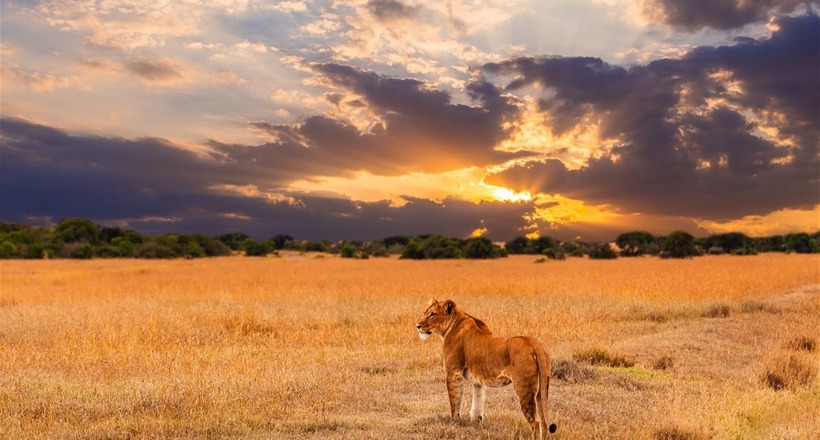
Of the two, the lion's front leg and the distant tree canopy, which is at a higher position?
the distant tree canopy

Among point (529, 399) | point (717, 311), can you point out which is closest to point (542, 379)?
point (529, 399)

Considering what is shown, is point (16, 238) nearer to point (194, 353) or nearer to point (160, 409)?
point (194, 353)

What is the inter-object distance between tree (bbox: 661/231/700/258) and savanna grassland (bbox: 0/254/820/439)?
6227 cm

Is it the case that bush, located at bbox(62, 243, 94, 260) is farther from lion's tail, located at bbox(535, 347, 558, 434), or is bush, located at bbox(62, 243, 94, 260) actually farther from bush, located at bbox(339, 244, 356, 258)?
lion's tail, located at bbox(535, 347, 558, 434)

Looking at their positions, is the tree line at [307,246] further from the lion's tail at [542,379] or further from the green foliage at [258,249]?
the lion's tail at [542,379]

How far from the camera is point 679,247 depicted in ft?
285

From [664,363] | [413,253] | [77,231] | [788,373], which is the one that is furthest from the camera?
[77,231]

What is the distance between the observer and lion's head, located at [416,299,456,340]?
8.22 m

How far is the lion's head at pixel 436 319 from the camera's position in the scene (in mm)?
8219

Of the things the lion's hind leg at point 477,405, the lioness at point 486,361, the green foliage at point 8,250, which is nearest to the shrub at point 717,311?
the lion's hind leg at point 477,405

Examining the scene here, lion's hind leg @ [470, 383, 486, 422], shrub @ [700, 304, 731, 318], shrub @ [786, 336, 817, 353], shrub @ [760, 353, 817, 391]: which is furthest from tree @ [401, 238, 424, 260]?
lion's hind leg @ [470, 383, 486, 422]

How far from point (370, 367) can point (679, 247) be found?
82294mm

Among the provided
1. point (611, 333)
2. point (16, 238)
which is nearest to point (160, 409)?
point (611, 333)

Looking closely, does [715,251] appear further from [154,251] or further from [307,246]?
[154,251]
